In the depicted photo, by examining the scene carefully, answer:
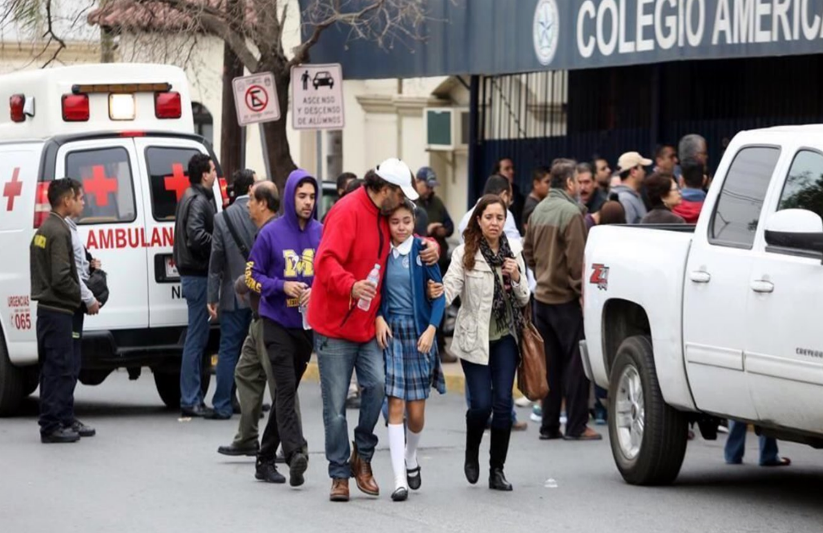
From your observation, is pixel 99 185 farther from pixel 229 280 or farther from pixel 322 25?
pixel 322 25

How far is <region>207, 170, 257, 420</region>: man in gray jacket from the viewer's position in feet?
45.1

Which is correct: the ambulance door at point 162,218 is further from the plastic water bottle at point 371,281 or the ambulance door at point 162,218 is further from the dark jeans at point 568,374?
the plastic water bottle at point 371,281

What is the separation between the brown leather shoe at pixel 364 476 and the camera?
996 centimetres

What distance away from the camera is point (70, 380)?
12719 millimetres

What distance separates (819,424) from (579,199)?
612cm

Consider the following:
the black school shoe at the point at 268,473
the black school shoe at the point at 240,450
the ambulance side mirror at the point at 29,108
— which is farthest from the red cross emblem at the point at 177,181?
the black school shoe at the point at 268,473

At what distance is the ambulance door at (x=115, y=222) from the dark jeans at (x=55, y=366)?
133 cm

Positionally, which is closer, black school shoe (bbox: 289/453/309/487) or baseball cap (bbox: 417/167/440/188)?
black school shoe (bbox: 289/453/309/487)

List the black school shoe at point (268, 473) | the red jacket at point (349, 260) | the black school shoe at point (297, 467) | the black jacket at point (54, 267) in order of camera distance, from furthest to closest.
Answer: the black jacket at point (54, 267) → the black school shoe at point (268, 473) → the black school shoe at point (297, 467) → the red jacket at point (349, 260)

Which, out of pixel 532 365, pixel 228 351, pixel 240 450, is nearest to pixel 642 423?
pixel 532 365

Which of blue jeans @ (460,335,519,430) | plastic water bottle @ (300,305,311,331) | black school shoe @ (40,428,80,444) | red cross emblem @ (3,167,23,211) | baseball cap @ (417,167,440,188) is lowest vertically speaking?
black school shoe @ (40,428,80,444)

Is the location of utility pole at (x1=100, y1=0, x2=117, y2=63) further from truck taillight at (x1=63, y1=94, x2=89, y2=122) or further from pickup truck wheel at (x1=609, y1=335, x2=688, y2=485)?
pickup truck wheel at (x1=609, y1=335, x2=688, y2=485)

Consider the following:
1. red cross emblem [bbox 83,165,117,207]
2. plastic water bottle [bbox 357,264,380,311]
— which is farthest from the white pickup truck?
red cross emblem [bbox 83,165,117,207]

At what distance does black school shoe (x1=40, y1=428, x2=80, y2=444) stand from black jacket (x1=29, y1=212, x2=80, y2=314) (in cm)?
88
